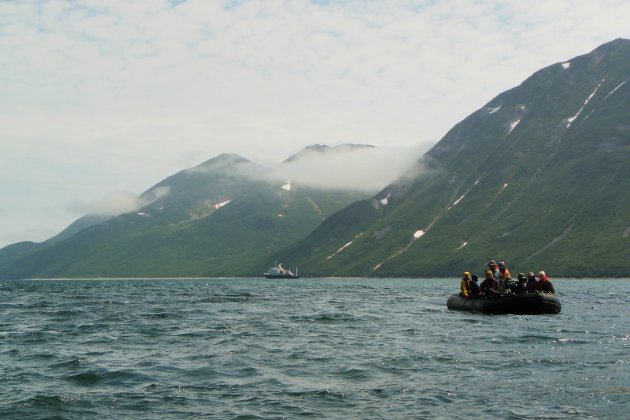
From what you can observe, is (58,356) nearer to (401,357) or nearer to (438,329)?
(401,357)

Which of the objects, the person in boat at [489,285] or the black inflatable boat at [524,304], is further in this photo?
the person in boat at [489,285]

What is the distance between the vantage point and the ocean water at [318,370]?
2108 cm

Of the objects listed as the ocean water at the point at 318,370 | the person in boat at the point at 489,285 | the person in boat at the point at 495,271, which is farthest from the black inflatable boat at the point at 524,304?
the ocean water at the point at 318,370

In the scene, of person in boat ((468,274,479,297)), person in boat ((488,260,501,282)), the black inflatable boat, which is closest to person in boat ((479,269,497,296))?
person in boat ((488,260,501,282))

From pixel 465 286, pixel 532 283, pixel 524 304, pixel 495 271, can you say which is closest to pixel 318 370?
pixel 524 304

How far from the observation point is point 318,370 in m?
28.4

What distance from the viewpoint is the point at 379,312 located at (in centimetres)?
6450

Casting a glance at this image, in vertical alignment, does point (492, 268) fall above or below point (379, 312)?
above

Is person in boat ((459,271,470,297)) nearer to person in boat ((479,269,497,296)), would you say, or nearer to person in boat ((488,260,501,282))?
person in boat ((479,269,497,296))

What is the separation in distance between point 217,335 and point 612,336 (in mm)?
25338

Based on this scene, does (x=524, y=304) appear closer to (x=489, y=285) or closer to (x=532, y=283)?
Answer: (x=489, y=285)

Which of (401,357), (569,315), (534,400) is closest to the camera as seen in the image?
(534,400)

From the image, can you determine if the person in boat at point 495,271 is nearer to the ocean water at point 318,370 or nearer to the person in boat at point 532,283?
the person in boat at point 532,283

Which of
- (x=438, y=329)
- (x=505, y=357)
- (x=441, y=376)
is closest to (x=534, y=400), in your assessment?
(x=441, y=376)
